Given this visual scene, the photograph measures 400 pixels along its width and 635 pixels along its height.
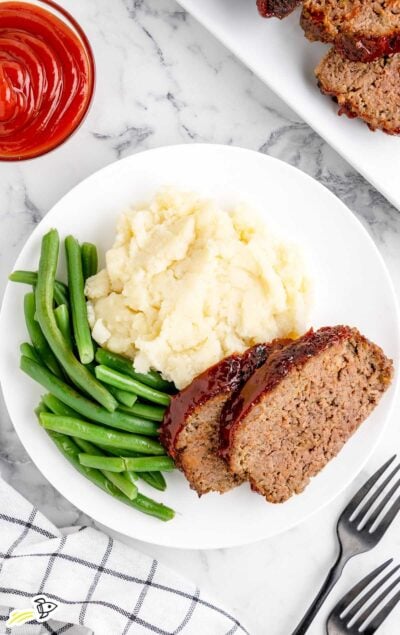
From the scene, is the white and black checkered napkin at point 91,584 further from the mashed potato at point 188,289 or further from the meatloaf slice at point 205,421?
the mashed potato at point 188,289

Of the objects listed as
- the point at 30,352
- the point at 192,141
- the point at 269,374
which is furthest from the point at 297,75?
the point at 30,352

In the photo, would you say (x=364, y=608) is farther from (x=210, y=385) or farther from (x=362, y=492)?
(x=210, y=385)

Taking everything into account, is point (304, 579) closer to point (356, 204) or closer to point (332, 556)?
point (332, 556)

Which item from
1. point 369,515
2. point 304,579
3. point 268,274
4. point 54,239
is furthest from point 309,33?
point 304,579

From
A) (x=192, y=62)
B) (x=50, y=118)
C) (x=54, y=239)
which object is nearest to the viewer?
(x=50, y=118)

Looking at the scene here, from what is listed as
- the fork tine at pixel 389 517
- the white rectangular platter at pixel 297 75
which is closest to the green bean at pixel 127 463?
the fork tine at pixel 389 517

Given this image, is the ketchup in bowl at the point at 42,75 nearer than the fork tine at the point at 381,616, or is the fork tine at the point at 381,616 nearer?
the ketchup in bowl at the point at 42,75
